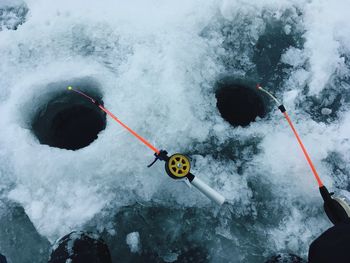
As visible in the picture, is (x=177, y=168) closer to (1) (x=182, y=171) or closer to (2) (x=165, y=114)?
(1) (x=182, y=171)

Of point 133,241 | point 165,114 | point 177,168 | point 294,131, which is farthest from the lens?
point 165,114

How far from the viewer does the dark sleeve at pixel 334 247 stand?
5.39ft

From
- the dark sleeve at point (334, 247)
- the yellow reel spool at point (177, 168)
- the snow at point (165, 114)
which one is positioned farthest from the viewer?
the snow at point (165, 114)

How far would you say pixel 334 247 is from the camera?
1.70 metres

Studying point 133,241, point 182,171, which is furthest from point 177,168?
point 133,241

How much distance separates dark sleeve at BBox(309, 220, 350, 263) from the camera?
5.39 ft

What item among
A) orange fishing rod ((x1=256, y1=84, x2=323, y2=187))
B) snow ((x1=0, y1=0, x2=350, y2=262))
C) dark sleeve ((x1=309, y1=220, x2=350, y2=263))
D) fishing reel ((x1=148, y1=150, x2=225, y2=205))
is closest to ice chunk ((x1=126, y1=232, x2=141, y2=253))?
snow ((x1=0, y1=0, x2=350, y2=262))

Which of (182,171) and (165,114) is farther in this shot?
(165,114)

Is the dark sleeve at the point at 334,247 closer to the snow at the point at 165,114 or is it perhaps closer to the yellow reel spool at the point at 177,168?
the snow at the point at 165,114

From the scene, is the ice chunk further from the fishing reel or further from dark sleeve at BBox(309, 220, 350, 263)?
dark sleeve at BBox(309, 220, 350, 263)

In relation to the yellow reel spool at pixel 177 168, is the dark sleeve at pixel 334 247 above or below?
above

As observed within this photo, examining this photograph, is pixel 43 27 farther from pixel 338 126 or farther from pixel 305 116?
pixel 338 126

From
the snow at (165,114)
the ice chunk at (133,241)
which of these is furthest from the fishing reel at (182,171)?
the ice chunk at (133,241)

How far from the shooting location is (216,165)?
242 cm
